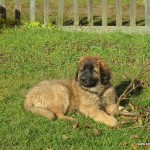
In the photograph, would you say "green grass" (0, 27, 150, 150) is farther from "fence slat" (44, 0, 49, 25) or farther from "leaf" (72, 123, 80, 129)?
"fence slat" (44, 0, 49, 25)

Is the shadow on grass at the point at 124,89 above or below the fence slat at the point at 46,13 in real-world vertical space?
below

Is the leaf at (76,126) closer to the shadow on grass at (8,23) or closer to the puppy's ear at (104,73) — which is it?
the puppy's ear at (104,73)

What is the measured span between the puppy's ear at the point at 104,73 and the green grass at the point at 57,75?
608 mm

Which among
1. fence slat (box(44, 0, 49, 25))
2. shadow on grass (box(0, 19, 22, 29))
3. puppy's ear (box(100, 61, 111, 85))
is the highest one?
fence slat (box(44, 0, 49, 25))

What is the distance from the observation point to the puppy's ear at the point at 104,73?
6.77 metres

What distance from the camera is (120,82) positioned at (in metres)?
8.58

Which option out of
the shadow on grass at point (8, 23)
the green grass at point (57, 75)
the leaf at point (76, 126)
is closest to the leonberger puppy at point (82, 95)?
the green grass at point (57, 75)

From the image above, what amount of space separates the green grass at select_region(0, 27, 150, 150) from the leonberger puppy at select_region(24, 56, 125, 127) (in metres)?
0.14

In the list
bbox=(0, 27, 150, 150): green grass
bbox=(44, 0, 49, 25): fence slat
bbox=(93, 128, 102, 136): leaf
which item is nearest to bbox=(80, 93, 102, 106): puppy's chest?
bbox=(0, 27, 150, 150): green grass

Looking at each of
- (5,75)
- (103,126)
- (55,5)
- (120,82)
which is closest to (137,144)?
(103,126)

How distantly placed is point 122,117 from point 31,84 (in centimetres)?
234

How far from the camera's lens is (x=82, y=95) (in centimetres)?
694

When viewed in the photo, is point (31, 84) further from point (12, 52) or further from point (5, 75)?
point (12, 52)

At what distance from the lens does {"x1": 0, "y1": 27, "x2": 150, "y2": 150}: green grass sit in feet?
19.2
